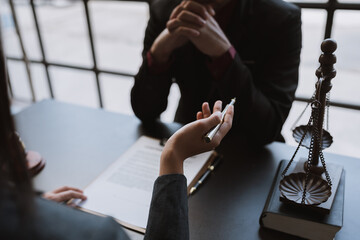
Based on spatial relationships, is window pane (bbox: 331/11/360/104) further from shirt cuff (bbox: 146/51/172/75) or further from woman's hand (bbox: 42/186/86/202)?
woman's hand (bbox: 42/186/86/202)

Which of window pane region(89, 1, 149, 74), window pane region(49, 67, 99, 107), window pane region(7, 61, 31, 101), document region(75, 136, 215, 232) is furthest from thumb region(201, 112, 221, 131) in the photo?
window pane region(89, 1, 149, 74)

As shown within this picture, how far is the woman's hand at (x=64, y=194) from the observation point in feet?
2.92

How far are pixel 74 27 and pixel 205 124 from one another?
3.75 meters

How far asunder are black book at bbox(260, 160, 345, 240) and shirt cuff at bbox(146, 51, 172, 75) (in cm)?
70

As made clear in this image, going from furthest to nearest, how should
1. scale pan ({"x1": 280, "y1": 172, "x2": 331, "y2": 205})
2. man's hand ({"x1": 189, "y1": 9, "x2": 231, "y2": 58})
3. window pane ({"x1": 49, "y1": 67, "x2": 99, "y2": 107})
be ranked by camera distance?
window pane ({"x1": 49, "y1": 67, "x2": 99, "y2": 107}) → man's hand ({"x1": 189, "y1": 9, "x2": 231, "y2": 58}) → scale pan ({"x1": 280, "y1": 172, "x2": 331, "y2": 205})

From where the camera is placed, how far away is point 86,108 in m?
1.42

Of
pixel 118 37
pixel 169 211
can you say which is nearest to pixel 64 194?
pixel 169 211

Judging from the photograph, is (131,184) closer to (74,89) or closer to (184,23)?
(184,23)

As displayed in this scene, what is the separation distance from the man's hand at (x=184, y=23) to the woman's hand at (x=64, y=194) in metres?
0.61

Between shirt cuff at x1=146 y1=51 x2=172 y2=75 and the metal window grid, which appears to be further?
the metal window grid

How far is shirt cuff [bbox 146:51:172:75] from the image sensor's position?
1.32 metres

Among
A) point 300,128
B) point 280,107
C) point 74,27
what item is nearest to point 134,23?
point 74,27

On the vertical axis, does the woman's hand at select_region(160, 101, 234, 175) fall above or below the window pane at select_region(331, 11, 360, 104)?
above

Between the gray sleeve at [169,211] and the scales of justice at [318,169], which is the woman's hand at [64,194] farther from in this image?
the scales of justice at [318,169]
